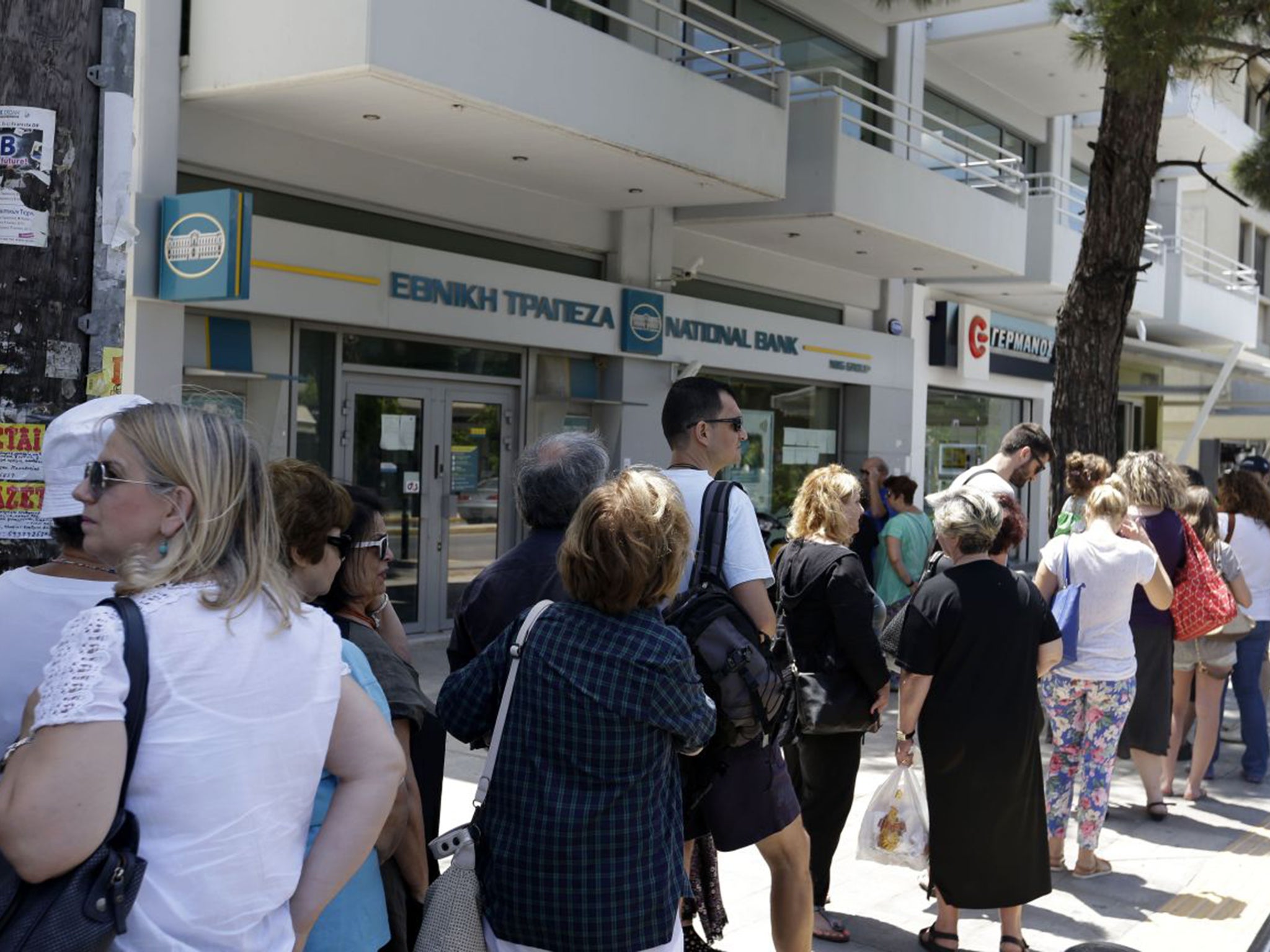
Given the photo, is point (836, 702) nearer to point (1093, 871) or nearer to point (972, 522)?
point (972, 522)

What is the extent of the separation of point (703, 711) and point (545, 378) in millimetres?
9803

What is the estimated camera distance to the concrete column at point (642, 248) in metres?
12.8

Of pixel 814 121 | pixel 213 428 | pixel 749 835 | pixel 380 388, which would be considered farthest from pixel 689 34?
pixel 213 428

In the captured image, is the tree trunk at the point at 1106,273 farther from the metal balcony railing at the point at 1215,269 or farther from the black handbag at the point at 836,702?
the metal balcony railing at the point at 1215,269

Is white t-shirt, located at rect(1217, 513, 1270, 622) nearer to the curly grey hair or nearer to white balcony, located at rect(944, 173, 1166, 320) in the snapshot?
the curly grey hair

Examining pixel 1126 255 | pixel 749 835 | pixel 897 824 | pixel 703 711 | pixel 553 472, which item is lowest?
pixel 897 824

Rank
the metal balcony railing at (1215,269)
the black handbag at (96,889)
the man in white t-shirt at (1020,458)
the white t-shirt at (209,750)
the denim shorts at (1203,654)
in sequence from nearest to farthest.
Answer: the black handbag at (96,889) < the white t-shirt at (209,750) < the man in white t-shirt at (1020,458) < the denim shorts at (1203,654) < the metal balcony railing at (1215,269)

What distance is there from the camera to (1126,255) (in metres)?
9.33

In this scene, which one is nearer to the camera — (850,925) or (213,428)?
(213,428)

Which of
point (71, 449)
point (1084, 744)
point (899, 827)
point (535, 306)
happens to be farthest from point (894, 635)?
point (535, 306)

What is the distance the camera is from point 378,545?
3.10 metres

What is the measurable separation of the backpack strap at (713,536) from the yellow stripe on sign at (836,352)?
38.5 ft

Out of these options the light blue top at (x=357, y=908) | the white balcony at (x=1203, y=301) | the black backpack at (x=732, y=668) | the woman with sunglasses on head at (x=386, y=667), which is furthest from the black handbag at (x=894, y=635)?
the white balcony at (x=1203, y=301)

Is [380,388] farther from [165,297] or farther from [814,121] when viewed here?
[814,121]
